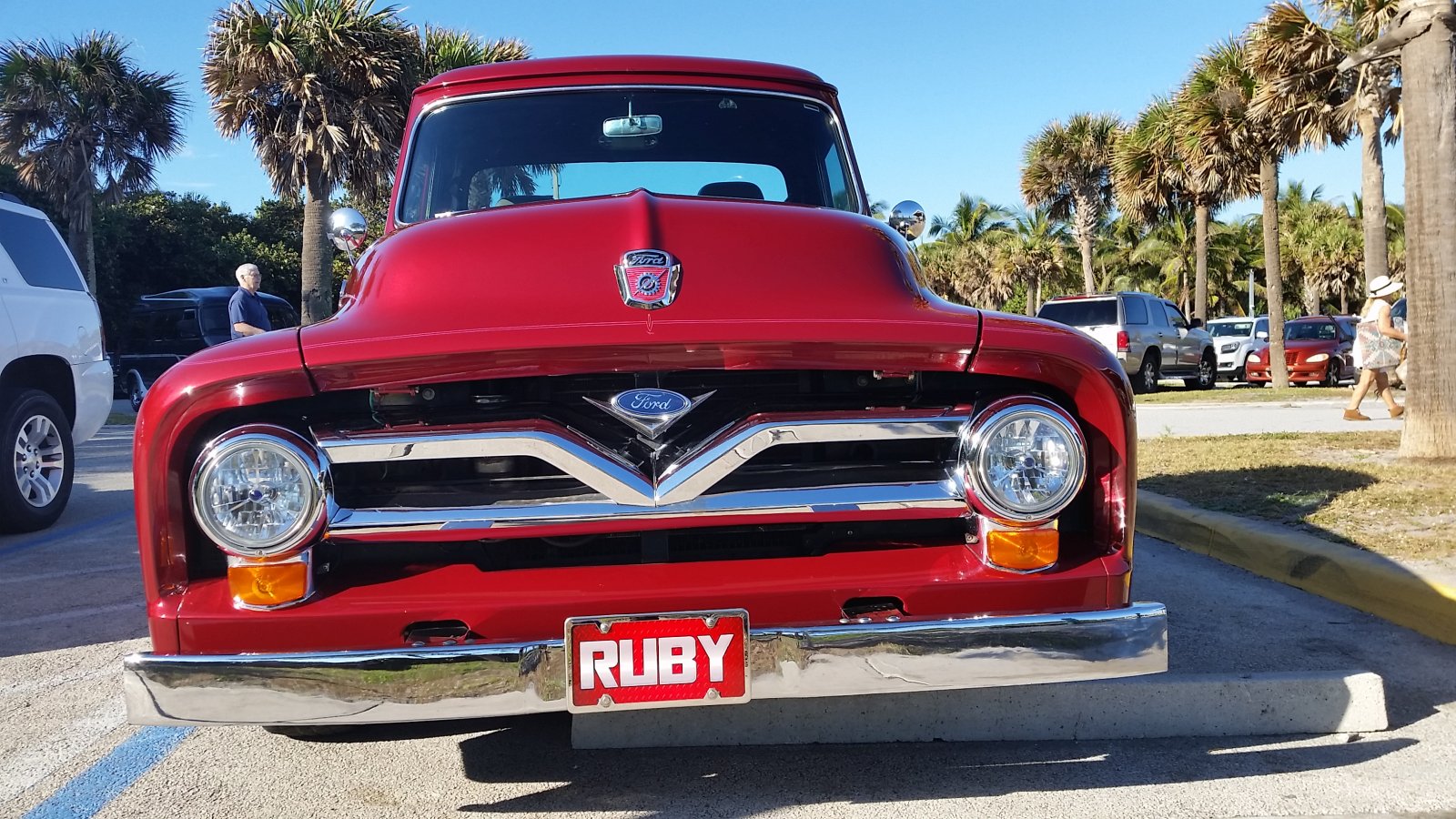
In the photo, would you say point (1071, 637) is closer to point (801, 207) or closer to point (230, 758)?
point (801, 207)

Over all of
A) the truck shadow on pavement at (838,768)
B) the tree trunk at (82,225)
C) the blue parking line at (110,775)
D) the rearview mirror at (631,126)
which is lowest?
the truck shadow on pavement at (838,768)

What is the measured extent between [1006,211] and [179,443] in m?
53.2

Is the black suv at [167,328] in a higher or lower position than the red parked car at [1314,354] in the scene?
higher

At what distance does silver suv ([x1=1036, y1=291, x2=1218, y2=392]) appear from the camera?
18.2m

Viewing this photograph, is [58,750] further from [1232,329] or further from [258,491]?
[1232,329]

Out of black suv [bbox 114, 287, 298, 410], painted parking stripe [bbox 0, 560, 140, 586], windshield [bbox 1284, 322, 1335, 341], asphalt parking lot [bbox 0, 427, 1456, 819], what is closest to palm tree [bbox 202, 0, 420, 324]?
black suv [bbox 114, 287, 298, 410]

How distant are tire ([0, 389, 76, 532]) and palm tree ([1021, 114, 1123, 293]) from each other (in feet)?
94.6

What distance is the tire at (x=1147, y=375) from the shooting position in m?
19.1

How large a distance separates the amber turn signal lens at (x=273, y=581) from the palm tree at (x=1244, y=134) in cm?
1858

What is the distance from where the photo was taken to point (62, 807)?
2777 mm

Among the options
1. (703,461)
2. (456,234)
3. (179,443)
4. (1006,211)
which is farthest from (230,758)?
(1006,211)

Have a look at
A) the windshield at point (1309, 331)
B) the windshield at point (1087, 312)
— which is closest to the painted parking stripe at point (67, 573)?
the windshield at point (1087, 312)

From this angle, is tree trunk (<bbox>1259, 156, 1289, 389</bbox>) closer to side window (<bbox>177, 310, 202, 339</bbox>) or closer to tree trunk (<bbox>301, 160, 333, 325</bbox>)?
tree trunk (<bbox>301, 160, 333, 325</bbox>)

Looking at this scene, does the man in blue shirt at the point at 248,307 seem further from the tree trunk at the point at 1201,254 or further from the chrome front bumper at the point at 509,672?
the tree trunk at the point at 1201,254
